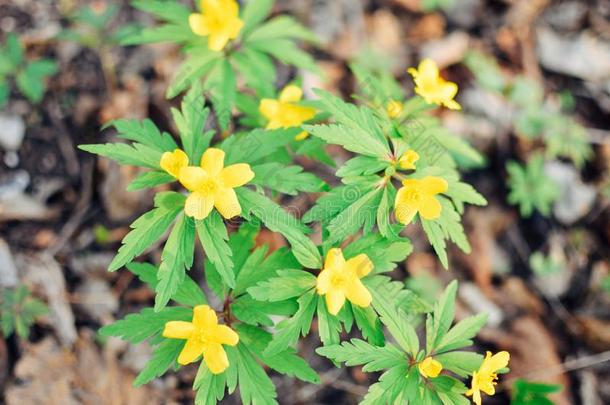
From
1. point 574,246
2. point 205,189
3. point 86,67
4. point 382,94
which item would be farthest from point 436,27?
point 205,189

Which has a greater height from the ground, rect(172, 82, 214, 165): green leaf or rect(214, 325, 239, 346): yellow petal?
rect(172, 82, 214, 165): green leaf

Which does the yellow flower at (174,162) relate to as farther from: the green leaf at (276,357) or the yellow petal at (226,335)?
the green leaf at (276,357)

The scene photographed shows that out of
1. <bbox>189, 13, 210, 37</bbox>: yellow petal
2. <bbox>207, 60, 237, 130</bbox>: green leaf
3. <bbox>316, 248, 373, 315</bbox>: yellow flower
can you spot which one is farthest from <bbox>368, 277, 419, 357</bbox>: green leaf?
<bbox>189, 13, 210, 37</bbox>: yellow petal

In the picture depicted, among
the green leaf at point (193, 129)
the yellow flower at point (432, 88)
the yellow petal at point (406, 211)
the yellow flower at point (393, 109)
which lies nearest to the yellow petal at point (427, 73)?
the yellow flower at point (432, 88)

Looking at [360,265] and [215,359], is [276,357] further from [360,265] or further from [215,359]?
[360,265]

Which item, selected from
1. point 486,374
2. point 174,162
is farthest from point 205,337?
point 486,374

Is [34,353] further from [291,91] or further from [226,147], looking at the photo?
[291,91]

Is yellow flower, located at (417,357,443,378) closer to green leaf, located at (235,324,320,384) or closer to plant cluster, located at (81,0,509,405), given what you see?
plant cluster, located at (81,0,509,405)
